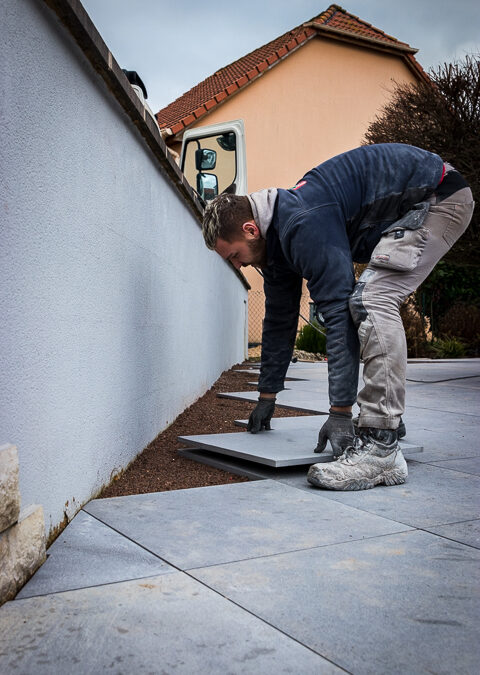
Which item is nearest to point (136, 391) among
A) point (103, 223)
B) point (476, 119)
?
point (103, 223)

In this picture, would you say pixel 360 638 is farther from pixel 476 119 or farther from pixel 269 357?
pixel 476 119

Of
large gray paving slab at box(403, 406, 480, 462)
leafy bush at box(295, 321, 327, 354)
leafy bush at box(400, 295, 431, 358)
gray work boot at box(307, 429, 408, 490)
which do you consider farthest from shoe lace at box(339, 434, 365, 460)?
leafy bush at box(400, 295, 431, 358)

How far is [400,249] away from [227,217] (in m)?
0.74

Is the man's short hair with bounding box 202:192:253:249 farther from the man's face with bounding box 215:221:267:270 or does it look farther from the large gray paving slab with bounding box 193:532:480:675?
the large gray paving slab with bounding box 193:532:480:675

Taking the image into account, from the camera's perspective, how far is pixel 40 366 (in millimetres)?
1643

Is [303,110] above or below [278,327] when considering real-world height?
above

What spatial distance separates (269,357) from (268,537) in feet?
4.69

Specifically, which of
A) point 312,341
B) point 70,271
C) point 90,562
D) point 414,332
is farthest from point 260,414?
point 414,332

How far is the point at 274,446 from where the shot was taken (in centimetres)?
284

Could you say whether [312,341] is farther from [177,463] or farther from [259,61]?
[177,463]

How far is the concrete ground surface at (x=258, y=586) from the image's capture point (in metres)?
1.16

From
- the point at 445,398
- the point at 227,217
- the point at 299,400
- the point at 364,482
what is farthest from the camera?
the point at 445,398

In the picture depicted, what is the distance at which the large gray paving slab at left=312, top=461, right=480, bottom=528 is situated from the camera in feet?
6.77

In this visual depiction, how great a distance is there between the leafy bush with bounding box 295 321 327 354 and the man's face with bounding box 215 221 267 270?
10.3m
